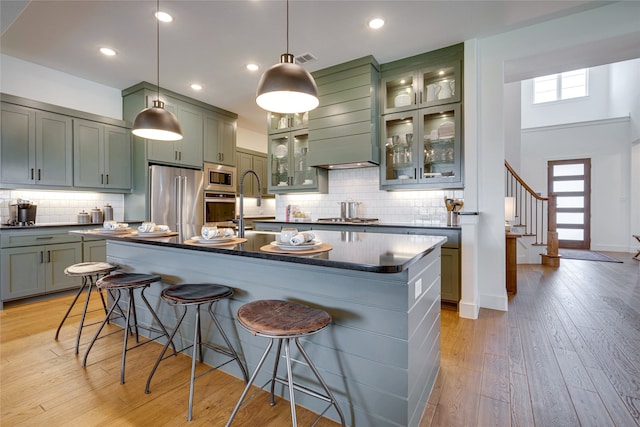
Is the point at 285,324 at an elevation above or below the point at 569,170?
below

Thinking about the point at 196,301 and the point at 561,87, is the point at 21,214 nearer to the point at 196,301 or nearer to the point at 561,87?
the point at 196,301

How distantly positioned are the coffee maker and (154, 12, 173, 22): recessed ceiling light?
9.00 ft

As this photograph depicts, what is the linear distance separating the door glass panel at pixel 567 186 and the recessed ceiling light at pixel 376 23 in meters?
7.47

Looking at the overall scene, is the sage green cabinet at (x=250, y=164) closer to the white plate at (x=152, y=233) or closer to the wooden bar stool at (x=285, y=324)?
the white plate at (x=152, y=233)

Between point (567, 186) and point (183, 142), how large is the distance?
9180 mm

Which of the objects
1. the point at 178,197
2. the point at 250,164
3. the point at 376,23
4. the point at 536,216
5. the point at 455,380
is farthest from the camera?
the point at 250,164

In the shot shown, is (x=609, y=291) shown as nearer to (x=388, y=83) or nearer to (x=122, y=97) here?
(x=388, y=83)

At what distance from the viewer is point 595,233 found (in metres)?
7.43

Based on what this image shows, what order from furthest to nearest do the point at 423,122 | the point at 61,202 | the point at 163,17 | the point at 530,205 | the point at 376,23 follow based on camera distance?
1. the point at 530,205
2. the point at 61,202
3. the point at 423,122
4. the point at 376,23
5. the point at 163,17

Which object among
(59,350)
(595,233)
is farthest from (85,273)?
(595,233)

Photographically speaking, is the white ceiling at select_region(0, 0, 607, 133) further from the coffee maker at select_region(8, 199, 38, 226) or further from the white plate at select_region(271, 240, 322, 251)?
the white plate at select_region(271, 240, 322, 251)

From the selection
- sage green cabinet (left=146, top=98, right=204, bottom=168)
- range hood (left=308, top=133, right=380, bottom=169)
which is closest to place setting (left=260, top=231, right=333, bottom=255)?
range hood (left=308, top=133, right=380, bottom=169)

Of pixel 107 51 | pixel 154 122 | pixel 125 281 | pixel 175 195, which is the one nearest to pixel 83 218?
pixel 175 195

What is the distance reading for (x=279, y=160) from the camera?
4.83 meters
